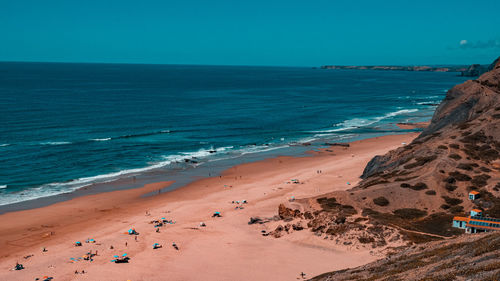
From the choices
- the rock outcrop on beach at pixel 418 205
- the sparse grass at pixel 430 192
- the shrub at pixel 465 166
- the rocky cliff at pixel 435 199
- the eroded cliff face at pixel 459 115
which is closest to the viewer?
the rocky cliff at pixel 435 199

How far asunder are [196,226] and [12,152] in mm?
39091

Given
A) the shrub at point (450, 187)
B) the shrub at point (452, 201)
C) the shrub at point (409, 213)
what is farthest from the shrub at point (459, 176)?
the shrub at point (409, 213)

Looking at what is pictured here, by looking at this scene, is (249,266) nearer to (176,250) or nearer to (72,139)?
(176,250)

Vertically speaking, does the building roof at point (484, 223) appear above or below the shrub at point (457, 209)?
above

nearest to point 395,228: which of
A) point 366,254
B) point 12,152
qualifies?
point 366,254

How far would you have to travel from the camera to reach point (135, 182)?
181 feet

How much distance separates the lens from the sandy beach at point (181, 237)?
30438mm

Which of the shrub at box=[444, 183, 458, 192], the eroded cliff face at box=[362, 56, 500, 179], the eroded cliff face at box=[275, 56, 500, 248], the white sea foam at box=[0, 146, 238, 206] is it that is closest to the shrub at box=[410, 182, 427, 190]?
the eroded cliff face at box=[275, 56, 500, 248]

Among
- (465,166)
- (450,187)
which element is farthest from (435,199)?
(465,166)

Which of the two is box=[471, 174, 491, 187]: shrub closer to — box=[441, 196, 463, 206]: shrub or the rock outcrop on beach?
the rock outcrop on beach

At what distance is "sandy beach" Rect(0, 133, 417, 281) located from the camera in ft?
99.9

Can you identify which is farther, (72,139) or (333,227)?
(72,139)

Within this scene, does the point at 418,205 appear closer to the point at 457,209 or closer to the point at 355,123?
the point at 457,209

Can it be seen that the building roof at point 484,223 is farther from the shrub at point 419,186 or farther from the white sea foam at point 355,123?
the white sea foam at point 355,123
